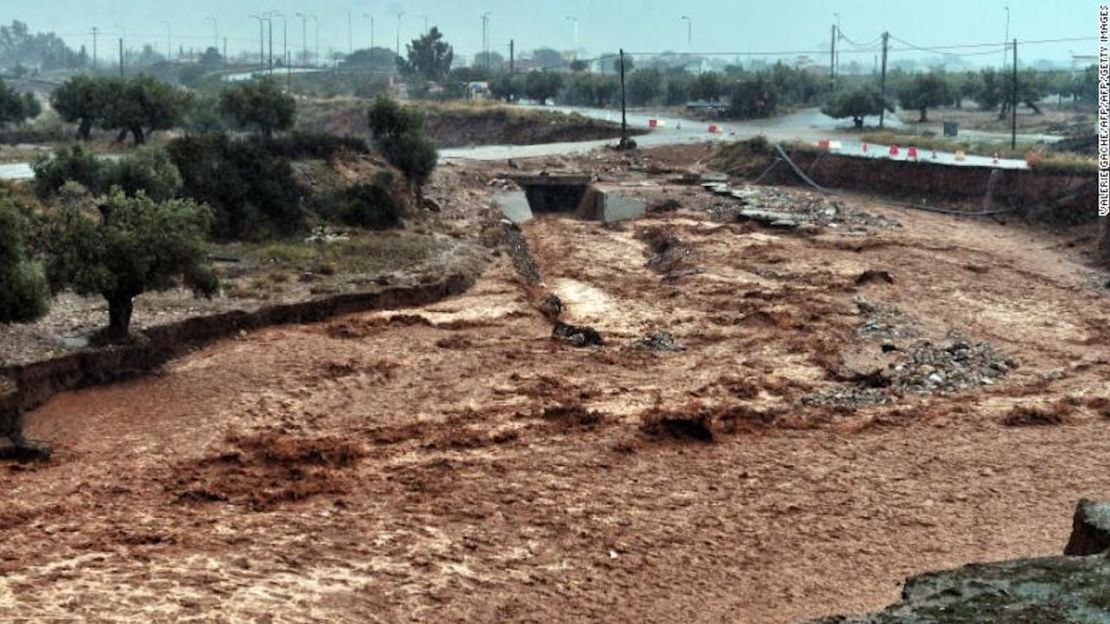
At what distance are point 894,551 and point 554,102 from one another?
286ft

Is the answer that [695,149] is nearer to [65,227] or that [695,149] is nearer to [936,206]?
[936,206]

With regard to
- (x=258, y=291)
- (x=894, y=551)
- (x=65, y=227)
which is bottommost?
(x=894, y=551)

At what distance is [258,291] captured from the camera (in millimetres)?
23141

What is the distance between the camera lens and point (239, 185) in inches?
1139

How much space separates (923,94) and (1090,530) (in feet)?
206

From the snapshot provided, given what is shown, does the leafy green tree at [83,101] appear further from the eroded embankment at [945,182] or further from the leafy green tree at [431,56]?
the leafy green tree at [431,56]

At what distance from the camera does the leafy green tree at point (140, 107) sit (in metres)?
42.2

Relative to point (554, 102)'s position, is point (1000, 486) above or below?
below

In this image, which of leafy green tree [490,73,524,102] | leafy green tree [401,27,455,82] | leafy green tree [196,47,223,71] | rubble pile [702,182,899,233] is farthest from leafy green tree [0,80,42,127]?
leafy green tree [196,47,223,71]

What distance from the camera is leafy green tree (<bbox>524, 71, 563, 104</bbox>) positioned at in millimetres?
89062

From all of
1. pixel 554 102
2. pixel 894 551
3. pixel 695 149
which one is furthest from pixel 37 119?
pixel 894 551

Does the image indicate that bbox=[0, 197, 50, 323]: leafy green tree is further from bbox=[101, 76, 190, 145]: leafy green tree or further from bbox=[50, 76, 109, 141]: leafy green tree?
bbox=[50, 76, 109, 141]: leafy green tree

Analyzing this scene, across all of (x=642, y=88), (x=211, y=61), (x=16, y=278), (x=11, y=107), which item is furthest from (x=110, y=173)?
(x=211, y=61)

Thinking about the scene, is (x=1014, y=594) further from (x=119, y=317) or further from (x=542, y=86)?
(x=542, y=86)
